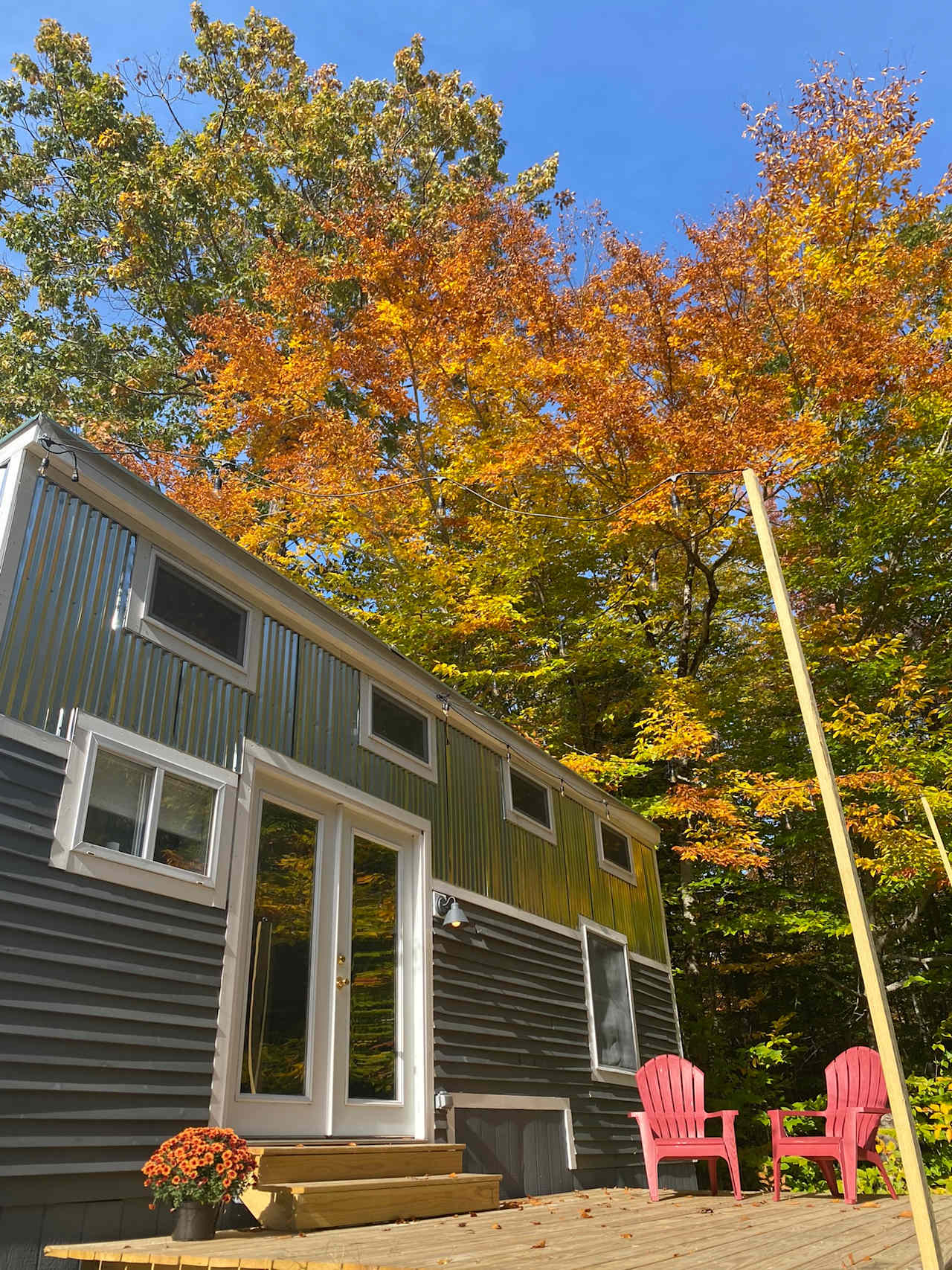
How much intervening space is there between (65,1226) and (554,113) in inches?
764

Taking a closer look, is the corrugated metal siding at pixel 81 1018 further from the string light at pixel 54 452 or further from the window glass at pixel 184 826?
the string light at pixel 54 452

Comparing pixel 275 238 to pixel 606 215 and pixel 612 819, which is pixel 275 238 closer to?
pixel 606 215

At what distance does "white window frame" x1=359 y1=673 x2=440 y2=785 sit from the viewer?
5613 millimetres

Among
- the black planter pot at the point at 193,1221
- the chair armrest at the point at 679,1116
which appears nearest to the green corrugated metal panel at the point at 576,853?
the chair armrest at the point at 679,1116

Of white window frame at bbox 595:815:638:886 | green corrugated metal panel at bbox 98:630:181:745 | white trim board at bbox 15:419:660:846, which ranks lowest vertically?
green corrugated metal panel at bbox 98:630:181:745

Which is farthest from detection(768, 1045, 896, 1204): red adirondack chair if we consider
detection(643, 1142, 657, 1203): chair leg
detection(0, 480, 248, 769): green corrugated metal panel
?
detection(0, 480, 248, 769): green corrugated metal panel

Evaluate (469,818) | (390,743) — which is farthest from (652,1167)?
(390,743)

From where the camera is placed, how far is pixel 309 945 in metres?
4.70

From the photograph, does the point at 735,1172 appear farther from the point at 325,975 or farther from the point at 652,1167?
the point at 325,975

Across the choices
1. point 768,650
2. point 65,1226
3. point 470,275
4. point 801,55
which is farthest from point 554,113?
point 65,1226

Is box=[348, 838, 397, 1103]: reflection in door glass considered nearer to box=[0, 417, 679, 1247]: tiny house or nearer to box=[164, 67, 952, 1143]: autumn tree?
box=[0, 417, 679, 1247]: tiny house

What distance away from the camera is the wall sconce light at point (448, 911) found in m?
5.64

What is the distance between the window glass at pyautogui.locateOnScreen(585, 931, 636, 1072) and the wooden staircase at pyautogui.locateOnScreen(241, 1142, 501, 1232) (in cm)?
277

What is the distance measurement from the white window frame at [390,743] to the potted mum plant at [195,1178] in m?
2.62
